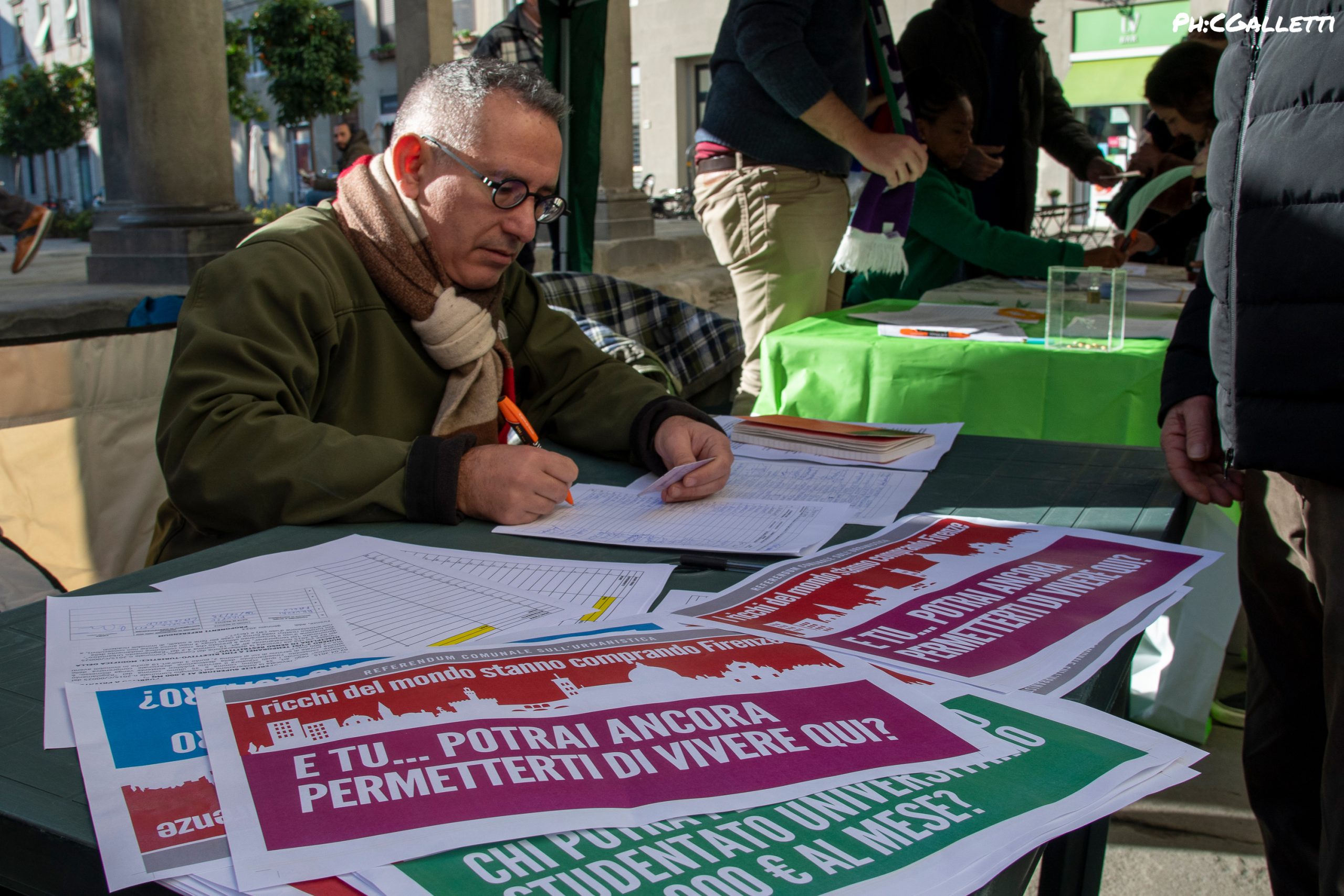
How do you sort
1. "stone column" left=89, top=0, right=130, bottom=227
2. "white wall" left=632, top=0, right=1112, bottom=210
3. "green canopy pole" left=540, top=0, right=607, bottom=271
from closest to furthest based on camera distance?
"green canopy pole" left=540, top=0, right=607, bottom=271
"stone column" left=89, top=0, right=130, bottom=227
"white wall" left=632, top=0, right=1112, bottom=210

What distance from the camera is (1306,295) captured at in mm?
924

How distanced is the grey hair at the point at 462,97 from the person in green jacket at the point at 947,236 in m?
1.70

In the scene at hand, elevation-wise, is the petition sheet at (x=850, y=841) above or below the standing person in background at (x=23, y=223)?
below

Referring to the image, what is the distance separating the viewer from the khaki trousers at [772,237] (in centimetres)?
278

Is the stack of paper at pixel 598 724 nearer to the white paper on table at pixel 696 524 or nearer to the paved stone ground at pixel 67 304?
the white paper on table at pixel 696 524

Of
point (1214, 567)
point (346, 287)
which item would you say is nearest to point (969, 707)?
point (346, 287)

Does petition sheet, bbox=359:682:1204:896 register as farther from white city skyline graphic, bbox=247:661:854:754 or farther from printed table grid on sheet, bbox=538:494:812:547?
printed table grid on sheet, bbox=538:494:812:547

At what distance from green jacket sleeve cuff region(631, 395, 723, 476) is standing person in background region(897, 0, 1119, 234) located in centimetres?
220

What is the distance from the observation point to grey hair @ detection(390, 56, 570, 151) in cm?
150

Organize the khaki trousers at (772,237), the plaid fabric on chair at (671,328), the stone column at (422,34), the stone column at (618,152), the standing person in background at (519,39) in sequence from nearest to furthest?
the khaki trousers at (772,237)
the plaid fabric on chair at (671,328)
the standing person in background at (519,39)
the stone column at (422,34)
the stone column at (618,152)

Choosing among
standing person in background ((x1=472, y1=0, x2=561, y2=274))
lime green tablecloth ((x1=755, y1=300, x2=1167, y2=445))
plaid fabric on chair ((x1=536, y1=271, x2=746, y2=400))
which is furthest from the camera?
standing person in background ((x1=472, y1=0, x2=561, y2=274))

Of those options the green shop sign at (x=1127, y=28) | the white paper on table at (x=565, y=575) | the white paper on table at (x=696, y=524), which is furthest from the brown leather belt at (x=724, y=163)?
the green shop sign at (x=1127, y=28)

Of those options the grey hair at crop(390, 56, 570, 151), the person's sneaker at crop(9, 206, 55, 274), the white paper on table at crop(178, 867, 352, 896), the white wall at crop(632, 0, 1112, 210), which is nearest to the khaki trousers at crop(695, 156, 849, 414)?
the grey hair at crop(390, 56, 570, 151)

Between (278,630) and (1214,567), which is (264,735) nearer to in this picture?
(278,630)
